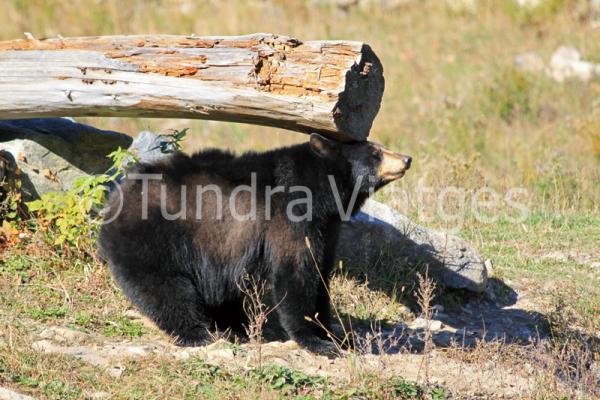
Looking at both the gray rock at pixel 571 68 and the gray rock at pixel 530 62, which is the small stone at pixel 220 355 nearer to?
the gray rock at pixel 571 68

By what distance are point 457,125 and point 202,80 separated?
315 inches

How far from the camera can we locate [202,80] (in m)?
6.57

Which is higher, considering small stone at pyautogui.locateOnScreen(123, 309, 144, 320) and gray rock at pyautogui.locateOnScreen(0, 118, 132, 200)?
gray rock at pyautogui.locateOnScreen(0, 118, 132, 200)

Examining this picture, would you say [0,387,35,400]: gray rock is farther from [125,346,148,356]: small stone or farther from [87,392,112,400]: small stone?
[125,346,148,356]: small stone

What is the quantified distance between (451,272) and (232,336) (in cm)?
224

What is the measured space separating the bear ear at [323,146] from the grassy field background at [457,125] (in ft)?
5.95

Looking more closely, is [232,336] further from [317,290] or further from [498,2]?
[498,2]

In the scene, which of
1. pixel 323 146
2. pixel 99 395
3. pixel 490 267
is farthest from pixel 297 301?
pixel 490 267

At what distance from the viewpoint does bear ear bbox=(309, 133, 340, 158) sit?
646 centimetres

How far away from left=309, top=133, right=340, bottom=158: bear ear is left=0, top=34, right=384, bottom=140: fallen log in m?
0.07

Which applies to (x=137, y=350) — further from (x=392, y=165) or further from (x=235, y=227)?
(x=392, y=165)

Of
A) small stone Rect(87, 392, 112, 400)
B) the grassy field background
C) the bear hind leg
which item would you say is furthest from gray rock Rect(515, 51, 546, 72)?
small stone Rect(87, 392, 112, 400)

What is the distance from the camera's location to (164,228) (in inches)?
253

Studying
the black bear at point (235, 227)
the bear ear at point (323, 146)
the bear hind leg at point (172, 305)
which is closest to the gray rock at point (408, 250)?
the black bear at point (235, 227)
